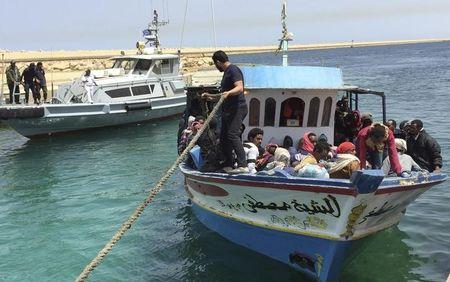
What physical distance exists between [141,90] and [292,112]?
15635mm

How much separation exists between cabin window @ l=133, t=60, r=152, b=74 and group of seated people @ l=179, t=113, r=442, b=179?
16.2m

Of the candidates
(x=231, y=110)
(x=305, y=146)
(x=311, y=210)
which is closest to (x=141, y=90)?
(x=305, y=146)

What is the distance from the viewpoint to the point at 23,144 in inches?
887

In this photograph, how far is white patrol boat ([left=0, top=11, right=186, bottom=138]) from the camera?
22.1m

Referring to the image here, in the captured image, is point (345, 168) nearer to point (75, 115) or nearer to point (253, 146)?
point (253, 146)

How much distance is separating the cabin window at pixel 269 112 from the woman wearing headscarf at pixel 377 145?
242 cm

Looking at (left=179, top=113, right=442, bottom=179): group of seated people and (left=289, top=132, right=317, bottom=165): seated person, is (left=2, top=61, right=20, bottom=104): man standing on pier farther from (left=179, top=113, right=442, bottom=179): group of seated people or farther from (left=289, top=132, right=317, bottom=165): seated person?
(left=289, top=132, right=317, bottom=165): seated person

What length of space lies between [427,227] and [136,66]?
1770cm

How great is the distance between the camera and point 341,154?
8703mm

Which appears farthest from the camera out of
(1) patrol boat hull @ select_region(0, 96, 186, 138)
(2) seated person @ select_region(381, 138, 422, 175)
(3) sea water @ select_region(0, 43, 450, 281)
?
(1) patrol boat hull @ select_region(0, 96, 186, 138)

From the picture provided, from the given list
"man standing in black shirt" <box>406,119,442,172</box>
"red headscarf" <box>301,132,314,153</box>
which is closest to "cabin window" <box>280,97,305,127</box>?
"red headscarf" <box>301,132,314,153</box>

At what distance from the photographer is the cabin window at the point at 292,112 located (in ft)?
33.6

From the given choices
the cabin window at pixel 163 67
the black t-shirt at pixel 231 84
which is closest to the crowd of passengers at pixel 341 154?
the black t-shirt at pixel 231 84

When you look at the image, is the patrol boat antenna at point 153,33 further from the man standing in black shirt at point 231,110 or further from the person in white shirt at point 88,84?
the man standing in black shirt at point 231,110
